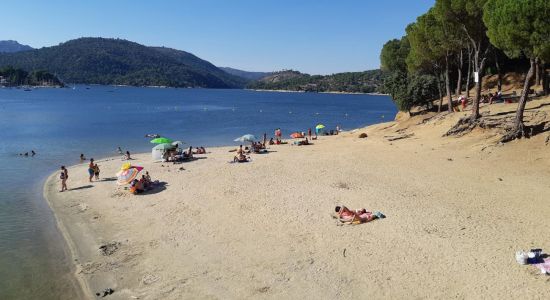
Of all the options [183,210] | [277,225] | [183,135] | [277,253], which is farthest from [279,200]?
[183,135]

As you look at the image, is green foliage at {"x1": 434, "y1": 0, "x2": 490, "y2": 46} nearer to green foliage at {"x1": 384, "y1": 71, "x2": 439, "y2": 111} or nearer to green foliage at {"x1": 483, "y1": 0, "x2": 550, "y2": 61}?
green foliage at {"x1": 483, "y1": 0, "x2": 550, "y2": 61}

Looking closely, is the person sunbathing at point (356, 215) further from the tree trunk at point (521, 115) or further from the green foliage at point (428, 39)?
the green foliage at point (428, 39)

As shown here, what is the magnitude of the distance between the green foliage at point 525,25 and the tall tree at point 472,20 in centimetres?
666

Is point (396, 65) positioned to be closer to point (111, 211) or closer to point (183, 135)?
point (183, 135)

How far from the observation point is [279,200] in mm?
20078

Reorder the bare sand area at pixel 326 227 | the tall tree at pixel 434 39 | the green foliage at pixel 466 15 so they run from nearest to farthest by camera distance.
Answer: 1. the bare sand area at pixel 326 227
2. the green foliage at pixel 466 15
3. the tall tree at pixel 434 39

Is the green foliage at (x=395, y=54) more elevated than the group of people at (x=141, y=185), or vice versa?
the green foliage at (x=395, y=54)

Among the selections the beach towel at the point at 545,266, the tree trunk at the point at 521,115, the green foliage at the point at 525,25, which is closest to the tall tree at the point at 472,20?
the tree trunk at the point at 521,115

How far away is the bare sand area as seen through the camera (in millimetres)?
12352

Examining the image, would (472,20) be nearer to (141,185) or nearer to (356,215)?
(356,215)

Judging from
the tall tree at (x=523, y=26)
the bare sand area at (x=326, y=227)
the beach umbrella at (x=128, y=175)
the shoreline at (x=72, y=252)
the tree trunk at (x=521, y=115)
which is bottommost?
the shoreline at (x=72, y=252)

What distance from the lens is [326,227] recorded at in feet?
53.8

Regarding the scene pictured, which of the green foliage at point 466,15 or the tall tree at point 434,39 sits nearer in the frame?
the green foliage at point 466,15

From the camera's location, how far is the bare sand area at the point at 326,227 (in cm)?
1235
